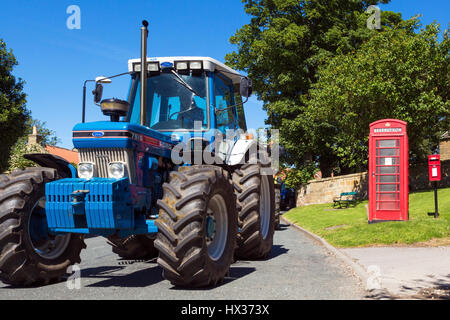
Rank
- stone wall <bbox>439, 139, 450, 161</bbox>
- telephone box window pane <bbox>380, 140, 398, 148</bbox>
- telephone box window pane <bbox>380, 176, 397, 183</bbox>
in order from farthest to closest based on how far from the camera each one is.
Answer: stone wall <bbox>439, 139, 450, 161</bbox>
telephone box window pane <bbox>380, 176, 397, 183</bbox>
telephone box window pane <bbox>380, 140, 398, 148</bbox>

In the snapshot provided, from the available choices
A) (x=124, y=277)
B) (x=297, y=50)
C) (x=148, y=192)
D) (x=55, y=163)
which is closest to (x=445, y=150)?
(x=297, y=50)

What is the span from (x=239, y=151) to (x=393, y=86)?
16.2 meters

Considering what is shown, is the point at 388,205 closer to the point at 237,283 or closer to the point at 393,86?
the point at 393,86

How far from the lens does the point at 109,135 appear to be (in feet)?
20.1

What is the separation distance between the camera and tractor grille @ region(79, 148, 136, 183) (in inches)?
242

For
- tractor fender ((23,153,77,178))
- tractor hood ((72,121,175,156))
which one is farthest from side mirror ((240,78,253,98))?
tractor fender ((23,153,77,178))

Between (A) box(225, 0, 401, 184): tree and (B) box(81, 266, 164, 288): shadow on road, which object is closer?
(B) box(81, 266, 164, 288): shadow on road

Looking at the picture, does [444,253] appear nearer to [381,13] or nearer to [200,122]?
[200,122]

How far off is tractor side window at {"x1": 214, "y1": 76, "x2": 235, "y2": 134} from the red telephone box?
285 inches

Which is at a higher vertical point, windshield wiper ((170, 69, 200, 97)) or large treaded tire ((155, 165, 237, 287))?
windshield wiper ((170, 69, 200, 97))

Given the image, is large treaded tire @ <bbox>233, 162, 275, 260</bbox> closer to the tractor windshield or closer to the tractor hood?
the tractor windshield

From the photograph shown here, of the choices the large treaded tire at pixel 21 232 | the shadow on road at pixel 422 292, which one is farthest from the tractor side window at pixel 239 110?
the shadow on road at pixel 422 292

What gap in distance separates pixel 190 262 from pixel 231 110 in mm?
4243

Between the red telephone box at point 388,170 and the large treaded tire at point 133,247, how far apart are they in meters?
8.31
